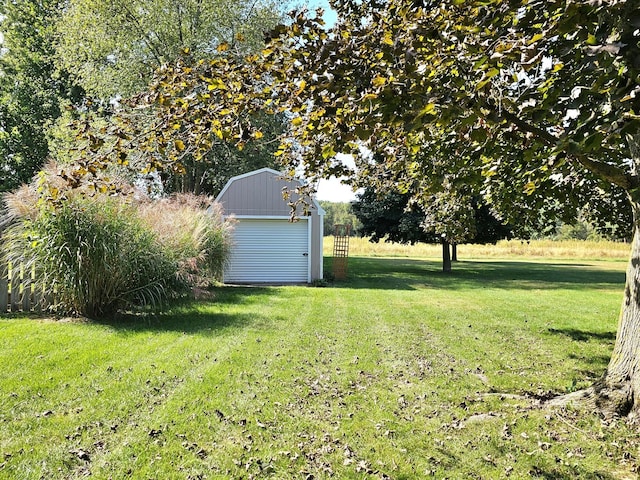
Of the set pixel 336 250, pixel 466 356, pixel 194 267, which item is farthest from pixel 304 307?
pixel 336 250

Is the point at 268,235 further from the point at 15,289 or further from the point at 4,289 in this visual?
the point at 4,289

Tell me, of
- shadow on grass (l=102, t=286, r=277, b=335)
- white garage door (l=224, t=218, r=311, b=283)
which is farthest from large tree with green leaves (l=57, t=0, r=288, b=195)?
shadow on grass (l=102, t=286, r=277, b=335)

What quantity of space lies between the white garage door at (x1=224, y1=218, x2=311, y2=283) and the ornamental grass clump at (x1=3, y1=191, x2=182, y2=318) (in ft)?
24.7

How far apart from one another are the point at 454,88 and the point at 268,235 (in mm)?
13264

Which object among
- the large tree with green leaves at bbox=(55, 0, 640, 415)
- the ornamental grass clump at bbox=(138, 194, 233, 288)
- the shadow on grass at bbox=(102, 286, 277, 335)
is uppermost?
the large tree with green leaves at bbox=(55, 0, 640, 415)

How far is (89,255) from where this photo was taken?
7.19 metres

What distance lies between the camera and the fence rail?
24.9 feet

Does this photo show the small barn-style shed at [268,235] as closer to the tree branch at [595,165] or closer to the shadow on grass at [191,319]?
the shadow on grass at [191,319]

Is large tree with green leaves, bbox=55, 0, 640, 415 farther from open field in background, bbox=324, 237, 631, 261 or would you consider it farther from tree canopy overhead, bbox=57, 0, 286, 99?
open field in background, bbox=324, 237, 631, 261

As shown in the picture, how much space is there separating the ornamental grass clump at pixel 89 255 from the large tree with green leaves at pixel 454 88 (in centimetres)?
432

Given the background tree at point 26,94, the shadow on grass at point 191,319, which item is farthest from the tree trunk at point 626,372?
the background tree at point 26,94

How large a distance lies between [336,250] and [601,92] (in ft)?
50.0

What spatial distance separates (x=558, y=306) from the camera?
36.5 feet

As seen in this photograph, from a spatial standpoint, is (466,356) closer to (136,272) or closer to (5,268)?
(136,272)
